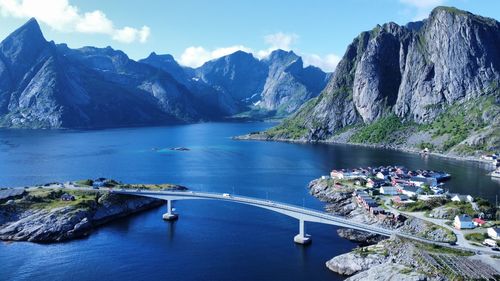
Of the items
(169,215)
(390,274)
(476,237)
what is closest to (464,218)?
(476,237)

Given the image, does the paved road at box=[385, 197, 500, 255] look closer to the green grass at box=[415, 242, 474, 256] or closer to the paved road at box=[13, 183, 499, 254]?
the paved road at box=[13, 183, 499, 254]

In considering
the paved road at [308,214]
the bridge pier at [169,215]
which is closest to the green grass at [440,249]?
the paved road at [308,214]

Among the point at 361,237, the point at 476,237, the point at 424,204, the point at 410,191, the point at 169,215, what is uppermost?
the point at 410,191

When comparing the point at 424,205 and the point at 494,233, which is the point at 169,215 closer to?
the point at 424,205

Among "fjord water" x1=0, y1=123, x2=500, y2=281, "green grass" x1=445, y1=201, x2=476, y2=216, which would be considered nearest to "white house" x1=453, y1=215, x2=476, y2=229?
"green grass" x1=445, y1=201, x2=476, y2=216

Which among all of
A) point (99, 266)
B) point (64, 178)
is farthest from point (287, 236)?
point (64, 178)

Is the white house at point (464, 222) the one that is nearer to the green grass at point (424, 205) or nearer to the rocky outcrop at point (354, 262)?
the green grass at point (424, 205)

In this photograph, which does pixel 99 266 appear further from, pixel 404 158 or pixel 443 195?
pixel 404 158
